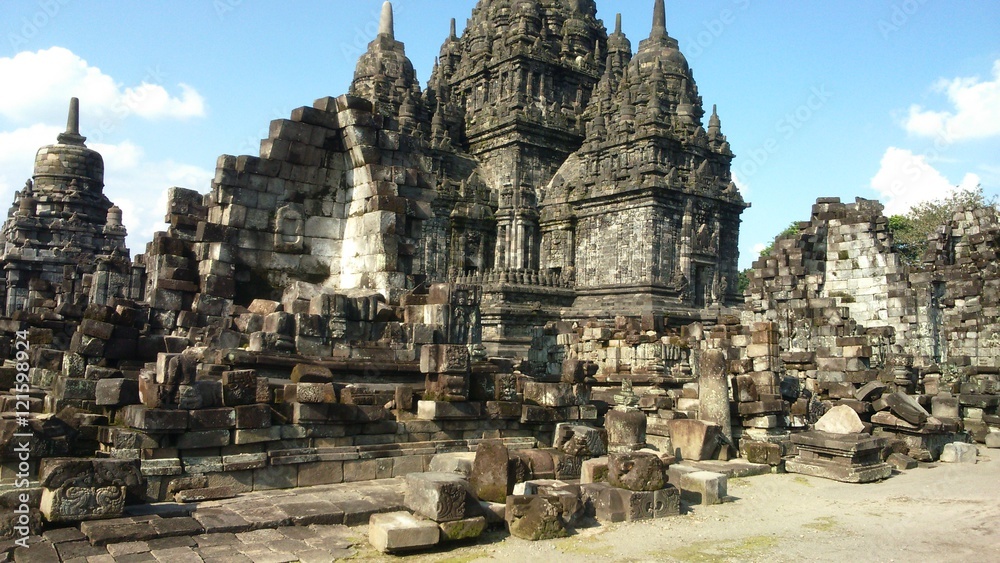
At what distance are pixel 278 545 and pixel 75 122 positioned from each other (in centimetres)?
3277

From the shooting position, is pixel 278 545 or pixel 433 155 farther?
pixel 433 155

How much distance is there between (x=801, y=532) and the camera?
7.93m

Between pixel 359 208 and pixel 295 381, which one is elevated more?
pixel 359 208

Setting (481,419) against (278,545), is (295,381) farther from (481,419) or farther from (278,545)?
(278,545)

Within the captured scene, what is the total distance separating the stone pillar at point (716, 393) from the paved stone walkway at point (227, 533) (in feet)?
21.4

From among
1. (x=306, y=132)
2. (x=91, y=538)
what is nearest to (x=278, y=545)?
(x=91, y=538)

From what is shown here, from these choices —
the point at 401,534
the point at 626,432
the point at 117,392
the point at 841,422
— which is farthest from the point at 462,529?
the point at 841,422

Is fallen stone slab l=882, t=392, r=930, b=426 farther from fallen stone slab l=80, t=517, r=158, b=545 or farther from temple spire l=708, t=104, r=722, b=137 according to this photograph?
temple spire l=708, t=104, r=722, b=137

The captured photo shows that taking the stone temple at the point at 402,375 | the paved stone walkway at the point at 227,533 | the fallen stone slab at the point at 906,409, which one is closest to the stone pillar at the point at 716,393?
the stone temple at the point at 402,375

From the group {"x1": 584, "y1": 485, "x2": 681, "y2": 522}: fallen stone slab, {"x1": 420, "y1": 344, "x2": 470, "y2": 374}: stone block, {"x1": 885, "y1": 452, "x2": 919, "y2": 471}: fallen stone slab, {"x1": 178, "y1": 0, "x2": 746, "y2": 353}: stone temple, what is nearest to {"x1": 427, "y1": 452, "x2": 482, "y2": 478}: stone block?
{"x1": 420, "y1": 344, "x2": 470, "y2": 374}: stone block

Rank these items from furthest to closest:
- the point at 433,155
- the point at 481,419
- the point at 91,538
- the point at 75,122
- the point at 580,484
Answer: the point at 433,155
the point at 75,122
the point at 481,419
the point at 580,484
the point at 91,538

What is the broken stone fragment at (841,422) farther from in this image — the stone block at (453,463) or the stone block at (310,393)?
the stone block at (310,393)

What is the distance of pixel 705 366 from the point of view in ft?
42.9

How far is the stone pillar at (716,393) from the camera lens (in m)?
12.9
